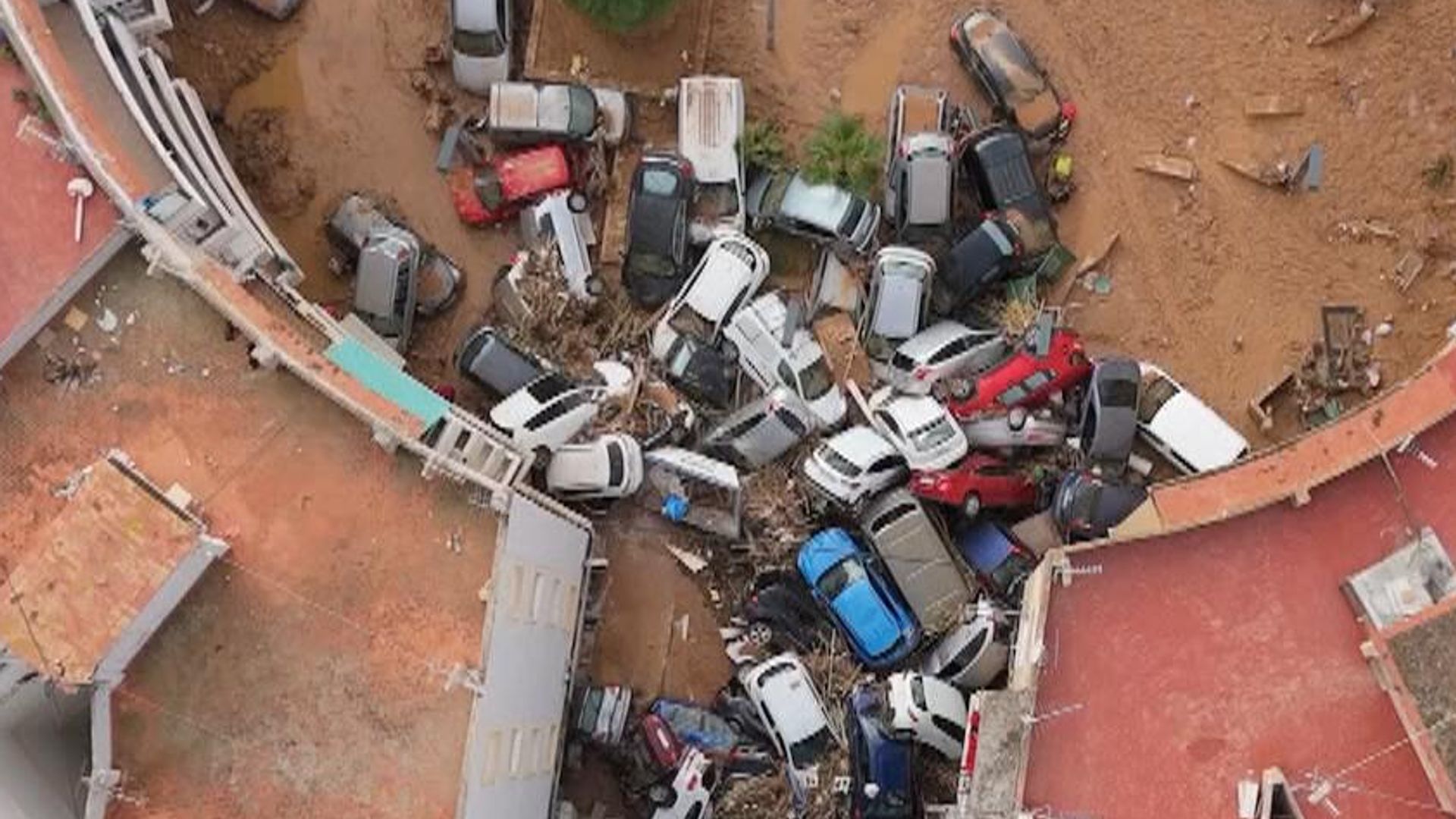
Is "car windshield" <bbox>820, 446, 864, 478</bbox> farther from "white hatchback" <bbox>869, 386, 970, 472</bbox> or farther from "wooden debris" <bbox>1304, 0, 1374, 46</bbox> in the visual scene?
"wooden debris" <bbox>1304, 0, 1374, 46</bbox>

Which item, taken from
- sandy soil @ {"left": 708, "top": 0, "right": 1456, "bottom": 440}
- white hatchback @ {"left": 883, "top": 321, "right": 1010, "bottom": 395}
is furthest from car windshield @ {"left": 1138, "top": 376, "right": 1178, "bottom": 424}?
white hatchback @ {"left": 883, "top": 321, "right": 1010, "bottom": 395}

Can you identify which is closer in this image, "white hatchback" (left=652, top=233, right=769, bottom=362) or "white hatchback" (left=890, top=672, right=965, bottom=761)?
"white hatchback" (left=890, top=672, right=965, bottom=761)

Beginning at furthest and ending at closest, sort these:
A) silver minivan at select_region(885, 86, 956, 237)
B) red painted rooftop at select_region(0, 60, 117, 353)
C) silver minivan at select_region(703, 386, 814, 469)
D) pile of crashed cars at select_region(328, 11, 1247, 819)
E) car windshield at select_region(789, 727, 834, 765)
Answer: silver minivan at select_region(885, 86, 956, 237), silver minivan at select_region(703, 386, 814, 469), pile of crashed cars at select_region(328, 11, 1247, 819), car windshield at select_region(789, 727, 834, 765), red painted rooftop at select_region(0, 60, 117, 353)

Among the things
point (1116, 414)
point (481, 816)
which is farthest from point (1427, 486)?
point (481, 816)

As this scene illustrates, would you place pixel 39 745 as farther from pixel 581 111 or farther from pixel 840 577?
pixel 581 111

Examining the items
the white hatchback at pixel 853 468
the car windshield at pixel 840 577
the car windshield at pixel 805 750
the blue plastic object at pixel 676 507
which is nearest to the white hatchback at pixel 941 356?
the white hatchback at pixel 853 468

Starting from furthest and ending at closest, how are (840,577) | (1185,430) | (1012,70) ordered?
(1012,70) → (1185,430) → (840,577)

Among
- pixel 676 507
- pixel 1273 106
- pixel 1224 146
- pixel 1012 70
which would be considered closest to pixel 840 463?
pixel 676 507
